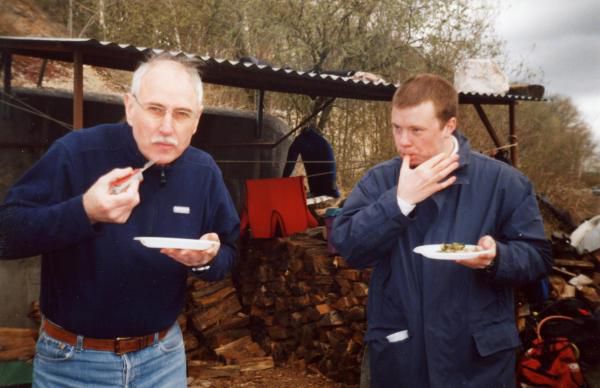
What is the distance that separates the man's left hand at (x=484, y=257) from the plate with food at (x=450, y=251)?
2cm

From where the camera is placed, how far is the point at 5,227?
1.69 meters

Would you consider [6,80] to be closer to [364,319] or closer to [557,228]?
[364,319]

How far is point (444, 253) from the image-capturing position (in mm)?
1896

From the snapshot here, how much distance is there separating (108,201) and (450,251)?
115cm

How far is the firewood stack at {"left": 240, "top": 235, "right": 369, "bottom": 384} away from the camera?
5752mm

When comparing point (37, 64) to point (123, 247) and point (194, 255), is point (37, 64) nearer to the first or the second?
point (123, 247)

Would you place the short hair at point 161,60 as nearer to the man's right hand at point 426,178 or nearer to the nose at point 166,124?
the nose at point 166,124

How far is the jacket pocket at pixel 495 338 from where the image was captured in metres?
2.04

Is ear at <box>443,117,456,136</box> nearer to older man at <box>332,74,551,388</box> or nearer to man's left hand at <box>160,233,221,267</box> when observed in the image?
older man at <box>332,74,551,388</box>

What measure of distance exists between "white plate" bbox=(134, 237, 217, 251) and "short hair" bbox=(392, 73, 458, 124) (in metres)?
0.95

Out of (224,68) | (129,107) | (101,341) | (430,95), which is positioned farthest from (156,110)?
(224,68)

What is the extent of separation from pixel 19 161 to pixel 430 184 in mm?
5297

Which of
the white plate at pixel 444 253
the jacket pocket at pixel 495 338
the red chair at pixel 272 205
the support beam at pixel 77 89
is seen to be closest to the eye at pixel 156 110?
the white plate at pixel 444 253

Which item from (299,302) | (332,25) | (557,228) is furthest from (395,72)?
(299,302)
